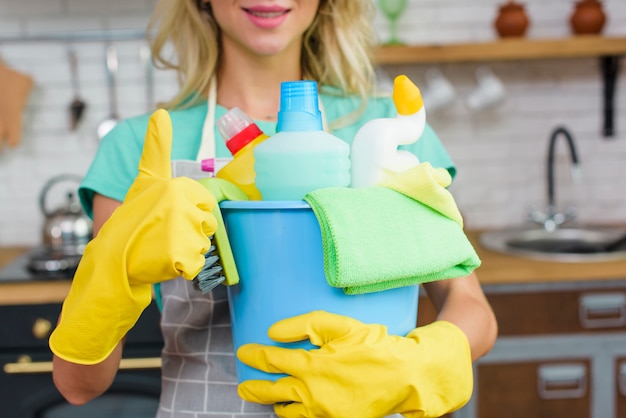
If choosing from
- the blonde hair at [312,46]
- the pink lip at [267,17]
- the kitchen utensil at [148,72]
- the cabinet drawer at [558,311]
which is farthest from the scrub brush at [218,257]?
the kitchen utensil at [148,72]

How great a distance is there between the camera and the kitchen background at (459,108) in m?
2.50

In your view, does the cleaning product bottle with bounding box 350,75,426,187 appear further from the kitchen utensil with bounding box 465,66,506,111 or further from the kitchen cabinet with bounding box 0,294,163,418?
the kitchen utensil with bounding box 465,66,506,111

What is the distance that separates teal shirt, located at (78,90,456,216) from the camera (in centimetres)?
114

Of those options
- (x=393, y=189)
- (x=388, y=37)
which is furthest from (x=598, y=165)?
(x=393, y=189)

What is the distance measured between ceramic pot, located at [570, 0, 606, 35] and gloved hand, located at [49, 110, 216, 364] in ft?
6.74

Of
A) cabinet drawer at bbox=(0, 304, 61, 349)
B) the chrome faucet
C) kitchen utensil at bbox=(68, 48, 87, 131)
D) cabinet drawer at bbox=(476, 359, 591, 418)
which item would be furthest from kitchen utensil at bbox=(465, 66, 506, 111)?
cabinet drawer at bbox=(0, 304, 61, 349)

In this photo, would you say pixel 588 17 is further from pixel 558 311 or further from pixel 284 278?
pixel 284 278

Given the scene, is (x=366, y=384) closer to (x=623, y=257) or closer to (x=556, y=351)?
(x=556, y=351)

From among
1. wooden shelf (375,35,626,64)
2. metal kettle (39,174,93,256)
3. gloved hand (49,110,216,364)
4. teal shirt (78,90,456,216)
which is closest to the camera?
gloved hand (49,110,216,364)

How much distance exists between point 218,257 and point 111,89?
6.21 feet

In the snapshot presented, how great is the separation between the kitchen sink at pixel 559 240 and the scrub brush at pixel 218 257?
5.23 feet

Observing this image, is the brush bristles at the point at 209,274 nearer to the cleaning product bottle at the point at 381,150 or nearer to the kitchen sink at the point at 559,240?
the cleaning product bottle at the point at 381,150

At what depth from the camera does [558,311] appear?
79.6 inches

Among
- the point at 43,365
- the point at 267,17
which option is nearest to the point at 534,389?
the point at 43,365
